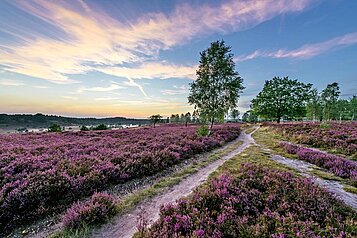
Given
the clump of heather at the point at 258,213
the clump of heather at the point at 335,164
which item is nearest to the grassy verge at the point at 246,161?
the clump of heather at the point at 335,164

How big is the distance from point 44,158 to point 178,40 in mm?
19750

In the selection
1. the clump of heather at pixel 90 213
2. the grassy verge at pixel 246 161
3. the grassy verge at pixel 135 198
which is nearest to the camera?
the grassy verge at pixel 135 198

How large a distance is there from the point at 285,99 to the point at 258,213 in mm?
66364

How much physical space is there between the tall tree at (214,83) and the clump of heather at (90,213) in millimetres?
22992

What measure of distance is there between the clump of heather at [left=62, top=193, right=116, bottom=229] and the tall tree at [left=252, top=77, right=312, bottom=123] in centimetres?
6516

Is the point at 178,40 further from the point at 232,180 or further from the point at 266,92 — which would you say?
the point at 266,92

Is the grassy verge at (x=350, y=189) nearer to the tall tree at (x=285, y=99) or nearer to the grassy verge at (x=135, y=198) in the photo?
the grassy verge at (x=135, y=198)

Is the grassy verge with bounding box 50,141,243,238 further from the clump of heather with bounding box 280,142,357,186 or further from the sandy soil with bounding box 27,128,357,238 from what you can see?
the clump of heather with bounding box 280,142,357,186

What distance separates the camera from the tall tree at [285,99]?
61000 millimetres

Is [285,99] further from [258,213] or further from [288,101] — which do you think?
[258,213]

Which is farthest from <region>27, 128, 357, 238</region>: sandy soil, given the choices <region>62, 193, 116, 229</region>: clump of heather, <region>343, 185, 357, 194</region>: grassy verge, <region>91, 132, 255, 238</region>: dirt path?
<region>62, 193, 116, 229</region>: clump of heather

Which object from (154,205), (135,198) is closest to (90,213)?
(135,198)

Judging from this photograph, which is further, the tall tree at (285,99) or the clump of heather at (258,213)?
the tall tree at (285,99)

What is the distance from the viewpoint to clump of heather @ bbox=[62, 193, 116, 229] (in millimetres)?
5723
